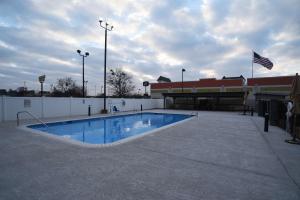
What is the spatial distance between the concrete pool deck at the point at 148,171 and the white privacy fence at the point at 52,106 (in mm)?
6672

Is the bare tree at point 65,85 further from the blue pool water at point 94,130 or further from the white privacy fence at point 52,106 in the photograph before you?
the blue pool water at point 94,130

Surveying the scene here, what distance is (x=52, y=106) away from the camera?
12.1 metres

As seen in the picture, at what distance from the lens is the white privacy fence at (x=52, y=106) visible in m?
9.78

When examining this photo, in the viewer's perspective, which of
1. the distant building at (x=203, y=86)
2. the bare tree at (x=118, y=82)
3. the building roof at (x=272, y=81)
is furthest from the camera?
the bare tree at (x=118, y=82)

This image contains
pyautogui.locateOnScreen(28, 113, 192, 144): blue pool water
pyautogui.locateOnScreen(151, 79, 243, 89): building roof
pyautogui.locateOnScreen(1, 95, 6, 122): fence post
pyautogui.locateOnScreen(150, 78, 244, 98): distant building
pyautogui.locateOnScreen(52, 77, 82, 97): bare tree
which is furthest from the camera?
pyautogui.locateOnScreen(52, 77, 82, 97): bare tree

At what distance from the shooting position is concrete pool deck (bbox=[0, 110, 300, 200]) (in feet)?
7.68

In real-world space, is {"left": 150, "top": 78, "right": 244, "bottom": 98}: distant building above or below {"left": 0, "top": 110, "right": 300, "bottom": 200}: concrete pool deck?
above

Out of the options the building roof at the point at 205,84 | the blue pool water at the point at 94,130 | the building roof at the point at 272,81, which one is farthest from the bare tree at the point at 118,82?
the building roof at the point at 272,81

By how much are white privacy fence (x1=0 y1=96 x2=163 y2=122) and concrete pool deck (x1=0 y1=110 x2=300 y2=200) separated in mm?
6672

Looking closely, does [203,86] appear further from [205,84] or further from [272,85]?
[272,85]

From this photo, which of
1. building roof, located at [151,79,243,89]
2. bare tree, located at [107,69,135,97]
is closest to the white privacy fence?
building roof, located at [151,79,243,89]

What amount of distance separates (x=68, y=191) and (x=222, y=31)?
51.6ft

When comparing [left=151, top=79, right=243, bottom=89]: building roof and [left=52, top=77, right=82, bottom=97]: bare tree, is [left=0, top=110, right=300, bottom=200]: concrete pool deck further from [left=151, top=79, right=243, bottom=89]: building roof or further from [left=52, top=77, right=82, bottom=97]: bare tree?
[left=52, top=77, right=82, bottom=97]: bare tree

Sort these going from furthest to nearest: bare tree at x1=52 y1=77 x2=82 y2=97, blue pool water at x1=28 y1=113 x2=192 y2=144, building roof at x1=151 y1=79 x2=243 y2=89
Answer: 1. bare tree at x1=52 y1=77 x2=82 y2=97
2. building roof at x1=151 y1=79 x2=243 y2=89
3. blue pool water at x1=28 y1=113 x2=192 y2=144
